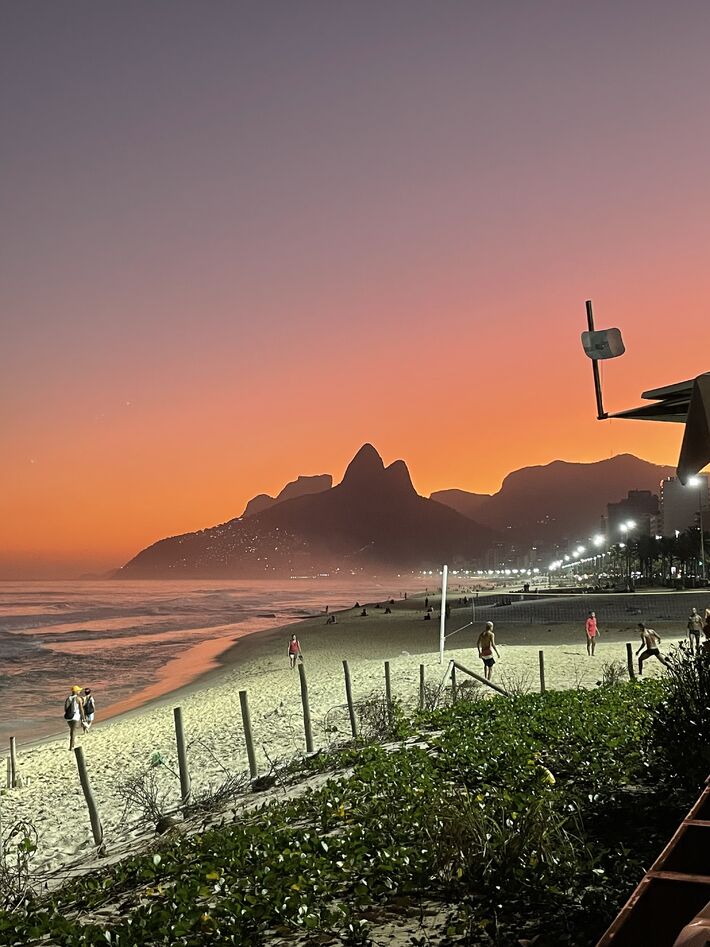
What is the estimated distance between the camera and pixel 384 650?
124ft

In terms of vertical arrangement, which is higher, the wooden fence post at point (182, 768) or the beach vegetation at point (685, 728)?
the beach vegetation at point (685, 728)

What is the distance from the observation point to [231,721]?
65.7 ft

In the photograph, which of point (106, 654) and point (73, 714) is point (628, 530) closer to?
point (106, 654)

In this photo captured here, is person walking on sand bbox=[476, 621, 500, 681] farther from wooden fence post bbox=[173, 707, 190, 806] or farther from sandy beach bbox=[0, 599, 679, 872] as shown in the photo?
wooden fence post bbox=[173, 707, 190, 806]

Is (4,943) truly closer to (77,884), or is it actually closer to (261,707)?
(77,884)

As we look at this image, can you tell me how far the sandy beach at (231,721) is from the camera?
13.1m

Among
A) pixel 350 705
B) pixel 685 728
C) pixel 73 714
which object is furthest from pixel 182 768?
pixel 73 714

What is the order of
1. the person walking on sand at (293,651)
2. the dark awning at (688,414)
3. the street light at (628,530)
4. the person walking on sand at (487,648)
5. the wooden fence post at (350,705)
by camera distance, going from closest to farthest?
the dark awning at (688,414), the wooden fence post at (350,705), the person walking on sand at (487,648), the person walking on sand at (293,651), the street light at (628,530)

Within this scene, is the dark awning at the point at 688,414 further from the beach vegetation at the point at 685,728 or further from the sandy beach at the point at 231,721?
the sandy beach at the point at 231,721

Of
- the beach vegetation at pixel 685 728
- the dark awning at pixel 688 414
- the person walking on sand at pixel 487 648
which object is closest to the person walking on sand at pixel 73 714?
the person walking on sand at pixel 487 648

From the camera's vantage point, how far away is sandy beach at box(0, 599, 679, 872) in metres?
13.1

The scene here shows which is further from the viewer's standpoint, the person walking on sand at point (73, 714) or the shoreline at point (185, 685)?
the shoreline at point (185, 685)

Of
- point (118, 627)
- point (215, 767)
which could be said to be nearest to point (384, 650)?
point (215, 767)

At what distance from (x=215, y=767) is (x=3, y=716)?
662 inches
